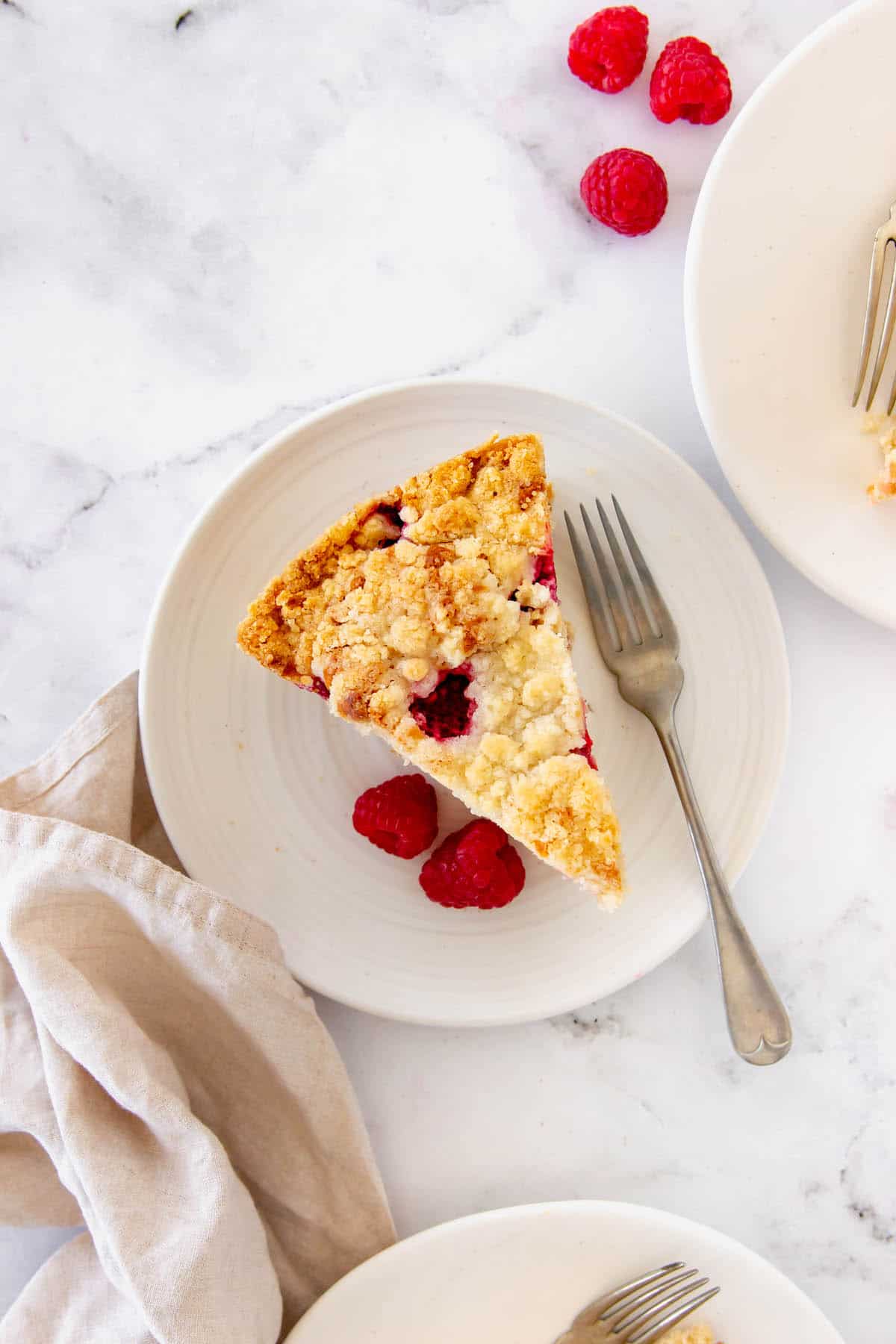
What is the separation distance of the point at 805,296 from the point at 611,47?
727 mm

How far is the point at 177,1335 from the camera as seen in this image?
2.19 meters

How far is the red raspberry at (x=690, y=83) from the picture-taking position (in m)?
2.47

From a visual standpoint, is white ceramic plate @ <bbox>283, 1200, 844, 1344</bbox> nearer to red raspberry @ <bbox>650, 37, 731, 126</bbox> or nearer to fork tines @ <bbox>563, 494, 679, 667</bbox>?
fork tines @ <bbox>563, 494, 679, 667</bbox>

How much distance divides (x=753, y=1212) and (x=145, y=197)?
9.22 feet

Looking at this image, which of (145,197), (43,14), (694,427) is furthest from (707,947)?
(43,14)

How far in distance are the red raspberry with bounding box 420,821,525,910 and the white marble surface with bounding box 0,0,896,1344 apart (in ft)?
1.43

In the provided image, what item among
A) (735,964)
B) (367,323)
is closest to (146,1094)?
(735,964)

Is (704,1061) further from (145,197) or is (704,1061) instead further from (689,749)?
A: (145,197)

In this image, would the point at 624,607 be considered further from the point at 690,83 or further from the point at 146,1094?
the point at 146,1094

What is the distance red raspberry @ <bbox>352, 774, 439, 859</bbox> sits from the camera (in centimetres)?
236

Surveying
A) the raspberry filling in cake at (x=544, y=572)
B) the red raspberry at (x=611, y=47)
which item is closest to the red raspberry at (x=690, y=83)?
the red raspberry at (x=611, y=47)

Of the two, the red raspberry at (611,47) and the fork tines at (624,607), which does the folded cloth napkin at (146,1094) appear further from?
the red raspberry at (611,47)

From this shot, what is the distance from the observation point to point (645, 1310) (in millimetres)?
2369

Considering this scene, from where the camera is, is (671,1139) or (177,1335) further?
(671,1139)
